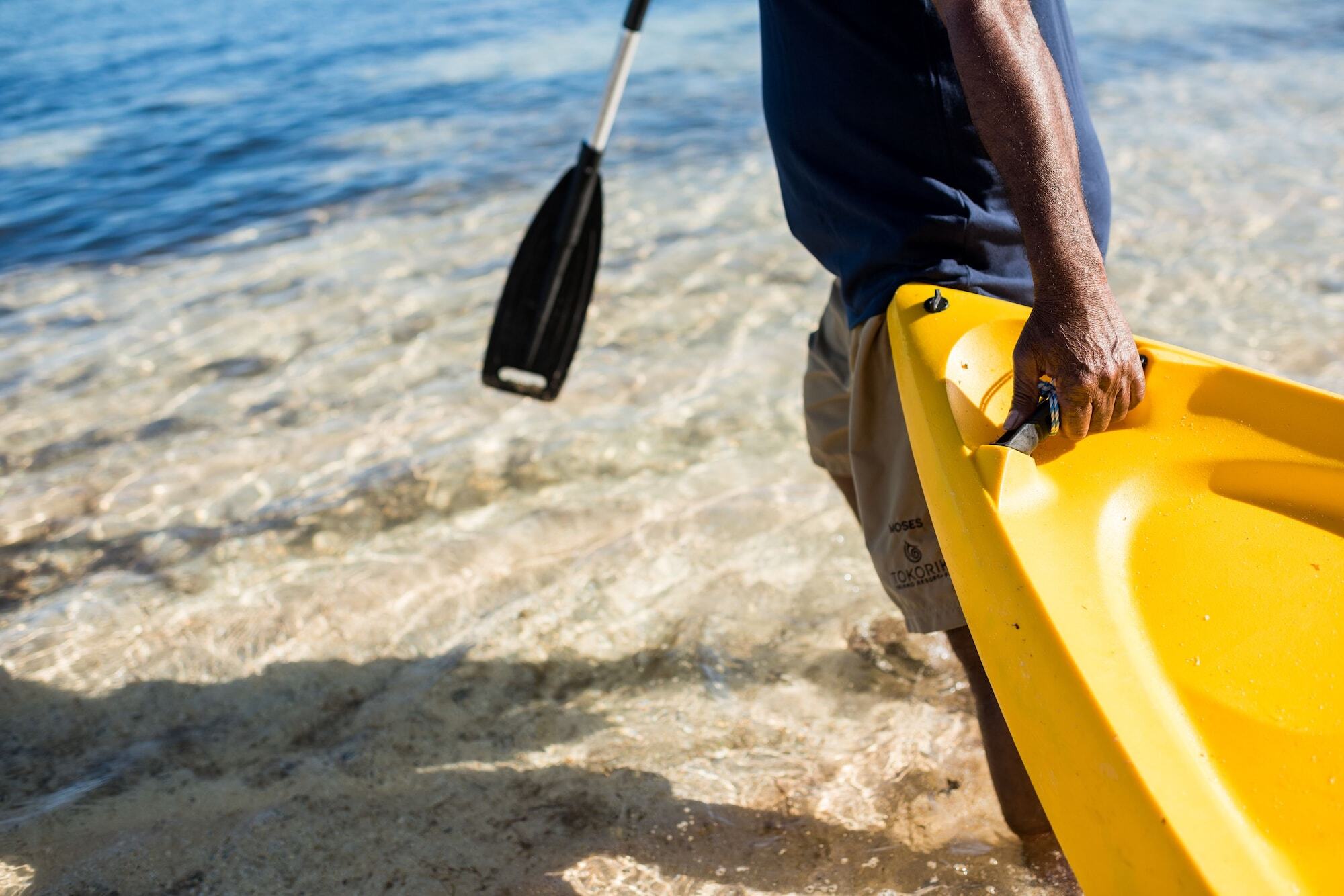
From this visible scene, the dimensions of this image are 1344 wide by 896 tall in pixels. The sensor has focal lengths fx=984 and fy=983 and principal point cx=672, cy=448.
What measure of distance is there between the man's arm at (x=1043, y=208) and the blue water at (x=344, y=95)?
4.89 meters

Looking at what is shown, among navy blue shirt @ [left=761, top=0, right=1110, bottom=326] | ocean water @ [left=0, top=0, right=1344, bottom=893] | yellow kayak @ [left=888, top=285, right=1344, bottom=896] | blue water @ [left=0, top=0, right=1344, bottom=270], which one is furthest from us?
blue water @ [left=0, top=0, right=1344, bottom=270]

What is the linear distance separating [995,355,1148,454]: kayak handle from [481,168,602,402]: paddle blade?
1.71 metres

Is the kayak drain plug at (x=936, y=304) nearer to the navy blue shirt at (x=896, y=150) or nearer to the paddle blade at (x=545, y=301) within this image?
the navy blue shirt at (x=896, y=150)

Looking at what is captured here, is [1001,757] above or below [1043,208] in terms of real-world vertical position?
below

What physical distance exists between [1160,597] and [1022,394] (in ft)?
1.07

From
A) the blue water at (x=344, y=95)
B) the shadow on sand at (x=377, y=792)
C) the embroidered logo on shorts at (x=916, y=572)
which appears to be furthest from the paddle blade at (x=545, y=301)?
the blue water at (x=344, y=95)

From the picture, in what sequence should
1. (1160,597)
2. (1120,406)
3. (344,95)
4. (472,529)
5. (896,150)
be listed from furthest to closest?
(344,95) → (472,529) → (896,150) → (1120,406) → (1160,597)

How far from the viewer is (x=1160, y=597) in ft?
4.30

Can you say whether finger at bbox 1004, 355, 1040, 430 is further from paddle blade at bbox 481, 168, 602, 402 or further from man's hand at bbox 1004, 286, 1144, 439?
paddle blade at bbox 481, 168, 602, 402

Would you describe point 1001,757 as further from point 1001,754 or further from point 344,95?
point 344,95

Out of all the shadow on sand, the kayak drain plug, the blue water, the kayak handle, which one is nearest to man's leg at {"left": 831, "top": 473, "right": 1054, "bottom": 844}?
the shadow on sand

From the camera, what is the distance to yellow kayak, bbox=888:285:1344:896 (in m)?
1.10

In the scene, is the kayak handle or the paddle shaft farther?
the paddle shaft

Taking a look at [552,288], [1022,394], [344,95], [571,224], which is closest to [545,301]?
[552,288]
